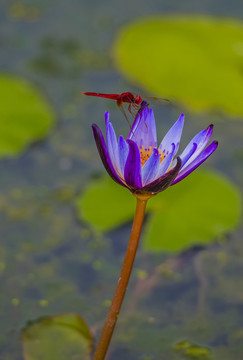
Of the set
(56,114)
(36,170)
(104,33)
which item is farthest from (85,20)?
(36,170)

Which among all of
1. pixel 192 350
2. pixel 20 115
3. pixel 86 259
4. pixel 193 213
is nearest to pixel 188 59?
pixel 20 115

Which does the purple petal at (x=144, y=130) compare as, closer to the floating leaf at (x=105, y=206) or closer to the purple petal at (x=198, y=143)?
the purple petal at (x=198, y=143)

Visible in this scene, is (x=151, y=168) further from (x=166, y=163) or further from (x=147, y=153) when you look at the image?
(x=147, y=153)

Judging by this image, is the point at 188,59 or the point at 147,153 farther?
the point at 188,59

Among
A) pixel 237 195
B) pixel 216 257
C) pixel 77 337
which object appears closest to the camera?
pixel 77 337

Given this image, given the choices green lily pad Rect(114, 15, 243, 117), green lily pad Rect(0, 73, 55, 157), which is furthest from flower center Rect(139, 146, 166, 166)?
green lily pad Rect(114, 15, 243, 117)

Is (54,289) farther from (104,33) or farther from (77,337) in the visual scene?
(104,33)
